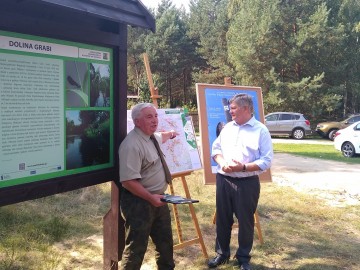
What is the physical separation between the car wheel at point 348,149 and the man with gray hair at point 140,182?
35.2 feet

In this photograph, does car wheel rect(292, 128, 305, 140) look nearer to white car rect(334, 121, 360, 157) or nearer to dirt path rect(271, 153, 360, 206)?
white car rect(334, 121, 360, 157)

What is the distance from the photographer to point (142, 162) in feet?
9.43

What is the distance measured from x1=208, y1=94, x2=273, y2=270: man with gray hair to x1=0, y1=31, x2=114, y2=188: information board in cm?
114

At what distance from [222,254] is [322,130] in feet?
57.7

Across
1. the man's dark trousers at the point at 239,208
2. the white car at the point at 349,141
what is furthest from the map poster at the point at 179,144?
the white car at the point at 349,141

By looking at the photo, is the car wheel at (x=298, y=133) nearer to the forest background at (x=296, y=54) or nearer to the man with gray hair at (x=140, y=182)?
the forest background at (x=296, y=54)

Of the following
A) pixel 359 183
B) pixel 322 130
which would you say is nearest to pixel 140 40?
pixel 322 130

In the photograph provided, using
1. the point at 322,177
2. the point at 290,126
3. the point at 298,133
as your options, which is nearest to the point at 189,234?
the point at 322,177

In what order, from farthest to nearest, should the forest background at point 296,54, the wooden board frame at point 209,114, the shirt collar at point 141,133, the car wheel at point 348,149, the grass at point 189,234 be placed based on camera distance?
1. the forest background at point 296,54
2. the car wheel at point 348,149
3. the wooden board frame at point 209,114
4. the grass at point 189,234
5. the shirt collar at point 141,133

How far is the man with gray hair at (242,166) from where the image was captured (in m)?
3.45

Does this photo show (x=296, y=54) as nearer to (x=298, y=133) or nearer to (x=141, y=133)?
(x=298, y=133)

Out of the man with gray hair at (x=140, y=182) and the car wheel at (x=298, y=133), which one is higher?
the car wheel at (x=298, y=133)

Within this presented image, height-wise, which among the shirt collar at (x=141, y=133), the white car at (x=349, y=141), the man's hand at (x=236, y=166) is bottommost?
the man's hand at (x=236, y=166)

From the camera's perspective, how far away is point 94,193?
6.50 m
